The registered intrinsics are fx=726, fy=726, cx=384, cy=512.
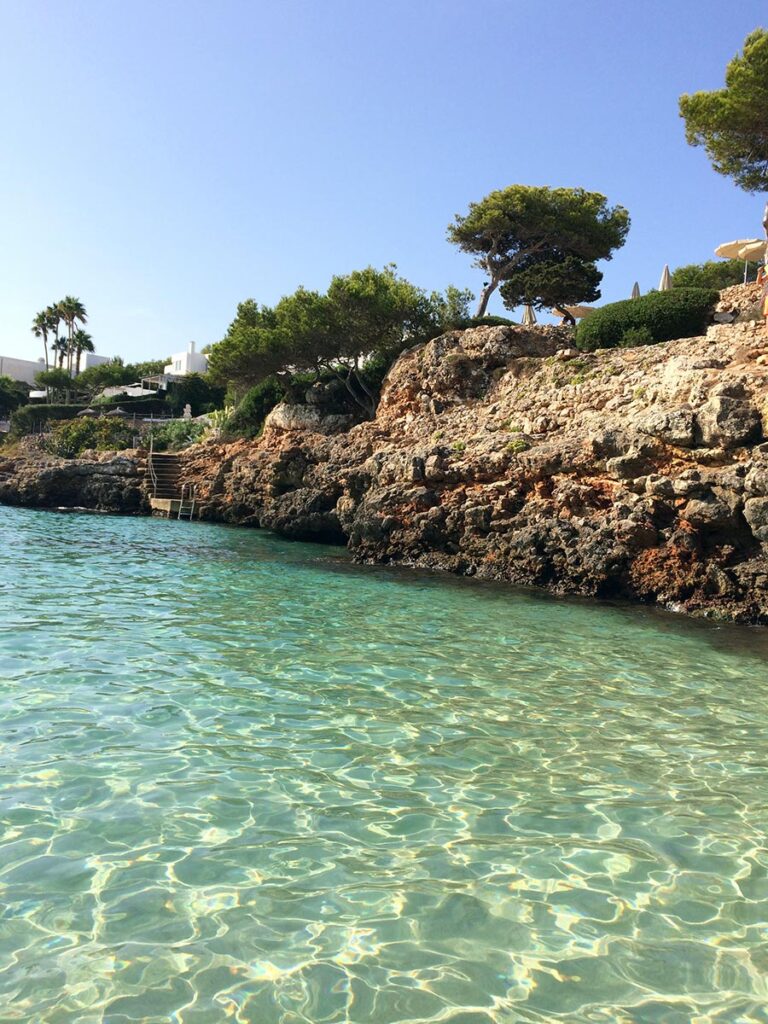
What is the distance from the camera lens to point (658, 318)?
78.1 ft

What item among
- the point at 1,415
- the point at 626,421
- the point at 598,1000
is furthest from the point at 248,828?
the point at 1,415

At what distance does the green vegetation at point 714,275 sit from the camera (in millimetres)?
40281

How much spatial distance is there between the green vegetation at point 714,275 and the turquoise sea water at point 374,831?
35812 mm

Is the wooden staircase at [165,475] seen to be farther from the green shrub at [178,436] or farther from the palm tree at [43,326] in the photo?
the palm tree at [43,326]

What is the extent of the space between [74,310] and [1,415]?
1672 centimetres

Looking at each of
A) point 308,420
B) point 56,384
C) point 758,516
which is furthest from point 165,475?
point 56,384

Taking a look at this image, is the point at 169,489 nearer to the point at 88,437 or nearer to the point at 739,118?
the point at 88,437

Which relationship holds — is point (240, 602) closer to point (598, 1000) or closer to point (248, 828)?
point (248, 828)

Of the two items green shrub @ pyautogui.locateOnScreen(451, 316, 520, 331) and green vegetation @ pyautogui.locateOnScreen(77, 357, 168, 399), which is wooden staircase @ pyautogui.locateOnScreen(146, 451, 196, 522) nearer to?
→ green shrub @ pyautogui.locateOnScreen(451, 316, 520, 331)


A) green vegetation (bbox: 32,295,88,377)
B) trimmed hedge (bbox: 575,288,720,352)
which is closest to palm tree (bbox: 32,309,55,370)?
green vegetation (bbox: 32,295,88,377)

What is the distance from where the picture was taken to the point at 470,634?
35.9 ft

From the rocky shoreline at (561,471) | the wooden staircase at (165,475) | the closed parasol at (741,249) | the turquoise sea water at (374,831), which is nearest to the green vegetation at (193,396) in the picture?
the wooden staircase at (165,475)

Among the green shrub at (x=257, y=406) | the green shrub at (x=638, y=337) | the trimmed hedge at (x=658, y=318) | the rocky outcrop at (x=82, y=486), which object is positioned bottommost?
the rocky outcrop at (x=82, y=486)

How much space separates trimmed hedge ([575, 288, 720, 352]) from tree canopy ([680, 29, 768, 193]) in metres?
6.87
